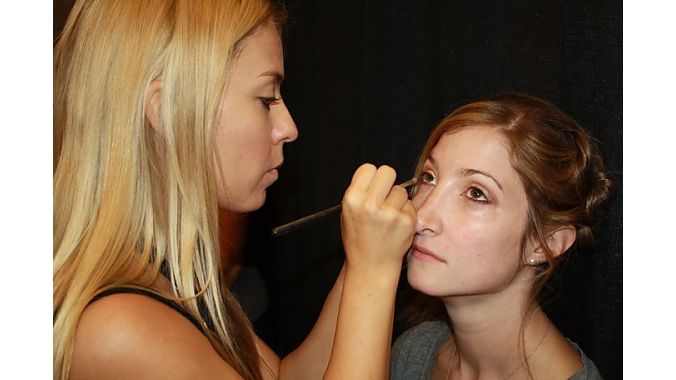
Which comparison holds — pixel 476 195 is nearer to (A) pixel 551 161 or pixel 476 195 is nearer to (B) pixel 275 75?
(A) pixel 551 161

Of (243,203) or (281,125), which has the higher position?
(281,125)

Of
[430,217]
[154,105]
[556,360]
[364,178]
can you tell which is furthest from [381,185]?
[556,360]

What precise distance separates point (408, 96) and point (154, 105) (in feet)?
1.56

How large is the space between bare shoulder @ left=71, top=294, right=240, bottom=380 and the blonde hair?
5 centimetres

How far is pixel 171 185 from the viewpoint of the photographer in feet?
2.96

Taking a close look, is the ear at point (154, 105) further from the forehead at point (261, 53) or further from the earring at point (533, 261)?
the earring at point (533, 261)

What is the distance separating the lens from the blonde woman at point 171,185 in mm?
842

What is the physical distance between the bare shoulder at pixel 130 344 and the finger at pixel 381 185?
303 mm

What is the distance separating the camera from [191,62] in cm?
87

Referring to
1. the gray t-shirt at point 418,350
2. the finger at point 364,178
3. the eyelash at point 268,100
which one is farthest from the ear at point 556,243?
the eyelash at point 268,100

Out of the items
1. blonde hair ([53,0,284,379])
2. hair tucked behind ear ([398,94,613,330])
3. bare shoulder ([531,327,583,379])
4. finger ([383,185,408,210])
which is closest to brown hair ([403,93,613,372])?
hair tucked behind ear ([398,94,613,330])

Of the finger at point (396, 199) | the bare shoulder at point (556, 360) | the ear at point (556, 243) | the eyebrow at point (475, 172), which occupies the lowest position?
the bare shoulder at point (556, 360)

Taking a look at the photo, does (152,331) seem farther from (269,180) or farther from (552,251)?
(552,251)

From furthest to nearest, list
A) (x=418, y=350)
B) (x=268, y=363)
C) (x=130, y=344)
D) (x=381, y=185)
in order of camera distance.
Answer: (x=418, y=350) → (x=268, y=363) → (x=381, y=185) → (x=130, y=344)
